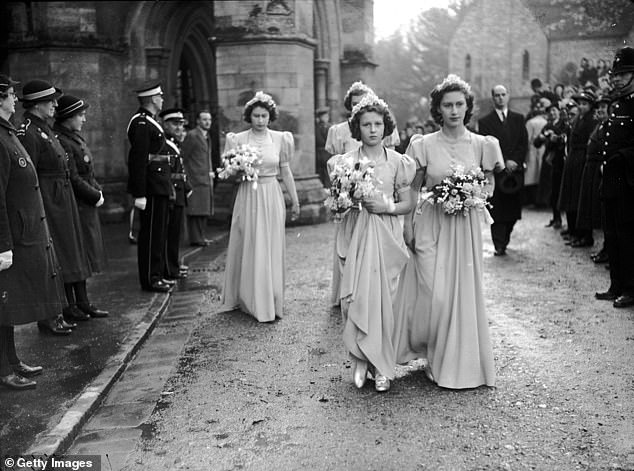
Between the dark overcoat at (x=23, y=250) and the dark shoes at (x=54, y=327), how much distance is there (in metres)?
1.45

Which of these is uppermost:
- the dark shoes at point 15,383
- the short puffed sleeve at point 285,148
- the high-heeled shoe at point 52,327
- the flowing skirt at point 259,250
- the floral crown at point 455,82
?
the floral crown at point 455,82

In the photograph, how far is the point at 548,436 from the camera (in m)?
4.45

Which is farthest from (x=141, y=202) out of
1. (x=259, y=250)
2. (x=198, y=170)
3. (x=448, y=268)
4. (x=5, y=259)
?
(x=198, y=170)

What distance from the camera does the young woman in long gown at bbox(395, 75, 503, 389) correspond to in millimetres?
5395

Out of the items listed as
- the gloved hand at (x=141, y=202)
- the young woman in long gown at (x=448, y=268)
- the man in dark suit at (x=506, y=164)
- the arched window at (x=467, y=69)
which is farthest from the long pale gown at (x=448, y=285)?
the arched window at (x=467, y=69)

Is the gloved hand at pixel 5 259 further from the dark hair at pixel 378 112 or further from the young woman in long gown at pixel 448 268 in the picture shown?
the young woman in long gown at pixel 448 268

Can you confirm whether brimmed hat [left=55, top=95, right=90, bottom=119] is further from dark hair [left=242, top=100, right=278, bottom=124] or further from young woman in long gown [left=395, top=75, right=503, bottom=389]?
young woman in long gown [left=395, top=75, right=503, bottom=389]

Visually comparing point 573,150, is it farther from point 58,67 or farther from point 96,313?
point 58,67

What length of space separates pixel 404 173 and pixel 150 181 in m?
4.32

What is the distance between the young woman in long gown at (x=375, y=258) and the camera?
5328 mm

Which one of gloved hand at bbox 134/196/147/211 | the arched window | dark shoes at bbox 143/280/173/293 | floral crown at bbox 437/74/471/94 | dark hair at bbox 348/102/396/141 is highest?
the arched window

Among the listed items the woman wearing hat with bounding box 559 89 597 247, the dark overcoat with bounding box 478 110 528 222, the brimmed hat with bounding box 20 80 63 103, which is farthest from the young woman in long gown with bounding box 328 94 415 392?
the woman wearing hat with bounding box 559 89 597 247

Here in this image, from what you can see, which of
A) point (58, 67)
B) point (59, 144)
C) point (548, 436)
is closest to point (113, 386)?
point (59, 144)

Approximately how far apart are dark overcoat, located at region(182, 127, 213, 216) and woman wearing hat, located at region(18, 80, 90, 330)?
5.29m
